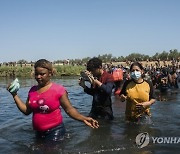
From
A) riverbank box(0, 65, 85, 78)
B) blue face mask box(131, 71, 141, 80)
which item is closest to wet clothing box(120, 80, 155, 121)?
blue face mask box(131, 71, 141, 80)

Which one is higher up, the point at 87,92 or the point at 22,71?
the point at 87,92

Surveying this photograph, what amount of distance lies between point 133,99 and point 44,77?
100 inches

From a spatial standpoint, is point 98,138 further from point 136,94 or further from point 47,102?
point 47,102

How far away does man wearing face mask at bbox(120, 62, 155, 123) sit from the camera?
6723mm

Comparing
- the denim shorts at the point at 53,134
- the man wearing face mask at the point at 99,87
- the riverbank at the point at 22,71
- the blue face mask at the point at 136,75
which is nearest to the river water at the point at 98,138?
the denim shorts at the point at 53,134

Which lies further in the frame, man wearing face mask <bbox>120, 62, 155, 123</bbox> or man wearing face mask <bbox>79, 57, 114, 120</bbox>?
man wearing face mask <bbox>120, 62, 155, 123</bbox>

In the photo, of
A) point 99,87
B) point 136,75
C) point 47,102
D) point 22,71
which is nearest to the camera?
point 47,102

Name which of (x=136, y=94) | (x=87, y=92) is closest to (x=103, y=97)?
(x=87, y=92)

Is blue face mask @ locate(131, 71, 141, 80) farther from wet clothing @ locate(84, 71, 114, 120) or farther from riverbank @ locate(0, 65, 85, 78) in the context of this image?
riverbank @ locate(0, 65, 85, 78)

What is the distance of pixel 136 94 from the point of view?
22.2ft

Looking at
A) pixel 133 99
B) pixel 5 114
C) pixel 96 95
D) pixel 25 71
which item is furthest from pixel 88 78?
pixel 25 71

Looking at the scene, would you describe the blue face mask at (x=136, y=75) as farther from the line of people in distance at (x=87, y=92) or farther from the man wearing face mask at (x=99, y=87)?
the man wearing face mask at (x=99, y=87)

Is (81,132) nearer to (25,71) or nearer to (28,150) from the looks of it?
Result: (28,150)

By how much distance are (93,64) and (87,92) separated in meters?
0.72
